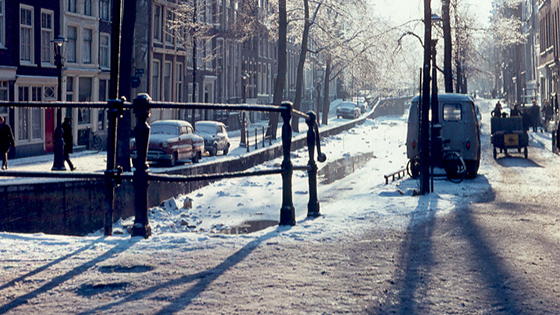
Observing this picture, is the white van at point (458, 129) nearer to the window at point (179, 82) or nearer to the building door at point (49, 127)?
the building door at point (49, 127)

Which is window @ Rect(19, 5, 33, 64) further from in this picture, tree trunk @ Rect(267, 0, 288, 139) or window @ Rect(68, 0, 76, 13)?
tree trunk @ Rect(267, 0, 288, 139)

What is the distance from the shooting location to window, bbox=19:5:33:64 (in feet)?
89.5

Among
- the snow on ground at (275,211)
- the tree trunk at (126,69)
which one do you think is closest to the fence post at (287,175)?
the snow on ground at (275,211)

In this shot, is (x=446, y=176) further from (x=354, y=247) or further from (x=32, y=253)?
(x=32, y=253)

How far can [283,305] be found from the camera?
4.28 meters

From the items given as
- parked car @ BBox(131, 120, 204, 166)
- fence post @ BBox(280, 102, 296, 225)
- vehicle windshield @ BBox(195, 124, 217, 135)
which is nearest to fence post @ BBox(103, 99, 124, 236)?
fence post @ BBox(280, 102, 296, 225)

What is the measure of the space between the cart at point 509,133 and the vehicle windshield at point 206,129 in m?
10.8

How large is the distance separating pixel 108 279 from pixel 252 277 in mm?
970

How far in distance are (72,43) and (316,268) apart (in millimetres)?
28424

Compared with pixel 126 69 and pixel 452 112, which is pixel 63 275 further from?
pixel 126 69

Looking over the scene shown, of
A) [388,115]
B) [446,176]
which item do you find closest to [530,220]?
[446,176]

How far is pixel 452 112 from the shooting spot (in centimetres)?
1808

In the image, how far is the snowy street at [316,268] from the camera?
14.2ft

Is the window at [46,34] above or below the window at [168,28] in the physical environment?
below
